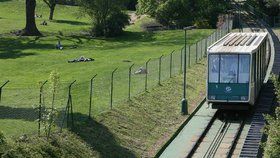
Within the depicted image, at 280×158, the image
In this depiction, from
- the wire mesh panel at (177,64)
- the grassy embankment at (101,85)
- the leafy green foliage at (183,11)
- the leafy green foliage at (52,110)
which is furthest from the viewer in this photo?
the leafy green foliage at (183,11)

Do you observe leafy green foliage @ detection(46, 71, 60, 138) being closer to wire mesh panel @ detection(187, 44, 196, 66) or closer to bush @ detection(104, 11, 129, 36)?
wire mesh panel @ detection(187, 44, 196, 66)

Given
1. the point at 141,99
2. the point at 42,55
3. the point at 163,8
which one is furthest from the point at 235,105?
the point at 163,8

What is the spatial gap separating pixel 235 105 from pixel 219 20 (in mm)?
50682

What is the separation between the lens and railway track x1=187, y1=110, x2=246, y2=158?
97.3ft

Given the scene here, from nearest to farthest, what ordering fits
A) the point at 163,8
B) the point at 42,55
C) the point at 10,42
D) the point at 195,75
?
the point at 195,75, the point at 42,55, the point at 10,42, the point at 163,8

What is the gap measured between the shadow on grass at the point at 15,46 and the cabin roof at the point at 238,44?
24.0m

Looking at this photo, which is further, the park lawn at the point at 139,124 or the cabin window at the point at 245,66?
the cabin window at the point at 245,66

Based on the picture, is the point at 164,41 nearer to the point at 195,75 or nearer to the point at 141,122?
the point at 195,75

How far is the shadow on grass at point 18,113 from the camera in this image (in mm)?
28680

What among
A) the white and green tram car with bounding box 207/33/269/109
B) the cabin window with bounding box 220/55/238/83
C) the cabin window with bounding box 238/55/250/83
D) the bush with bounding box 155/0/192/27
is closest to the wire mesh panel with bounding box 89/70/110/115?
the white and green tram car with bounding box 207/33/269/109

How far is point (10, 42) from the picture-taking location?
6562cm

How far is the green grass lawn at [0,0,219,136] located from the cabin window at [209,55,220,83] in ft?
17.3

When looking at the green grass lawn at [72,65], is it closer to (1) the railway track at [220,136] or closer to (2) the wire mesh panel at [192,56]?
(2) the wire mesh panel at [192,56]

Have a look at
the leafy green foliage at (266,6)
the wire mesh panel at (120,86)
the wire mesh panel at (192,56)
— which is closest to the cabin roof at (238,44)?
the wire mesh panel at (120,86)
